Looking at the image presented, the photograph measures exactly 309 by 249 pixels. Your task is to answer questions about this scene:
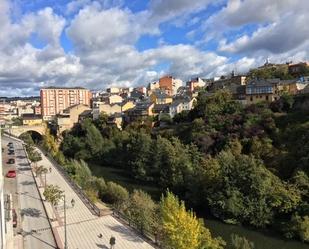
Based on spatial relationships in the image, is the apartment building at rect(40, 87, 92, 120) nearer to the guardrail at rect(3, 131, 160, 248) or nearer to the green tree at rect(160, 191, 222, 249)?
the guardrail at rect(3, 131, 160, 248)

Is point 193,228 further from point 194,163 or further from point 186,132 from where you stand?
point 186,132

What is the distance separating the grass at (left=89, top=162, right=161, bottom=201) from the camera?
150 feet

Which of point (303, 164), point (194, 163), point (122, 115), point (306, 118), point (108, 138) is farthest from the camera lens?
point (122, 115)

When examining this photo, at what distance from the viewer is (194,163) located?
157 ft

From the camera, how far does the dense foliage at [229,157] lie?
111 feet

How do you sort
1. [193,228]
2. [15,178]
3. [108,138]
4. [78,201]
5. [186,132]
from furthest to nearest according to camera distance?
[108,138], [186,132], [15,178], [78,201], [193,228]

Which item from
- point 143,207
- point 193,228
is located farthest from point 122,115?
point 193,228

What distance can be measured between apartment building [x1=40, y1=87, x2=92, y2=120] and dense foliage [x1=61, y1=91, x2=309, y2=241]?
67.1 m

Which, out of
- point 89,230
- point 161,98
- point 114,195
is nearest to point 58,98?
point 161,98

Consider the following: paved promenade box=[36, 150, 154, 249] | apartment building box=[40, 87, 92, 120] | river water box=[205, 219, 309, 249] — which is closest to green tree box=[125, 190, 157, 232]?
paved promenade box=[36, 150, 154, 249]

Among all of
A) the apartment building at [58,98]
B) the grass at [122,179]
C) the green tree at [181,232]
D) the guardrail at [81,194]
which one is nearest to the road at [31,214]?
the guardrail at [81,194]

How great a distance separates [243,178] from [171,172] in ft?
43.2

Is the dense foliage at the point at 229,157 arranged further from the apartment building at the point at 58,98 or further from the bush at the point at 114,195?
the apartment building at the point at 58,98

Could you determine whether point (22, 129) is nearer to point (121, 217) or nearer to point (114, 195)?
point (114, 195)
